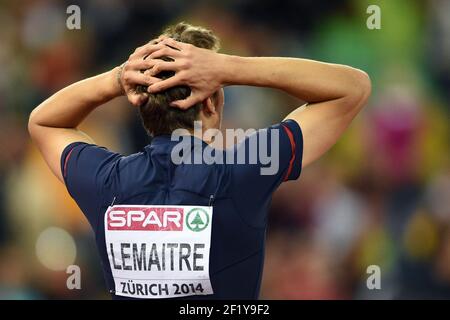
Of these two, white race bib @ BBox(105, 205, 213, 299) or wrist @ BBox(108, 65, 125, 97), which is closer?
white race bib @ BBox(105, 205, 213, 299)

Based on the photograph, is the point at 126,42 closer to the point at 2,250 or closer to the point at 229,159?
the point at 2,250

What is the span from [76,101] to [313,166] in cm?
323

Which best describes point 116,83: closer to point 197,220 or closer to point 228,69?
point 228,69

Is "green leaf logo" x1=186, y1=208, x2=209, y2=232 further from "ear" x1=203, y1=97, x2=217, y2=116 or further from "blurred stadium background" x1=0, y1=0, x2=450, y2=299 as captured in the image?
"blurred stadium background" x1=0, y1=0, x2=450, y2=299

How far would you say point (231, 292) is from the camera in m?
2.05

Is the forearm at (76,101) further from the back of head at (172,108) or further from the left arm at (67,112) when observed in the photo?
the back of head at (172,108)

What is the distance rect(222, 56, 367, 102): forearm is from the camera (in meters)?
2.13

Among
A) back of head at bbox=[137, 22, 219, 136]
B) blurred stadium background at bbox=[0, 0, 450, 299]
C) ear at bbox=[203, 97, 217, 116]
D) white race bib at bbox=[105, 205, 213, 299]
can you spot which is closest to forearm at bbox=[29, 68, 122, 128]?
back of head at bbox=[137, 22, 219, 136]

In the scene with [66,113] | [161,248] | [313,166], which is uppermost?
[66,113]

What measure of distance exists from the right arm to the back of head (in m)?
0.04

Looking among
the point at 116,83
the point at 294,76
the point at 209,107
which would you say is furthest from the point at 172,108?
the point at 294,76

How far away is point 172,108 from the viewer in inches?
83.4

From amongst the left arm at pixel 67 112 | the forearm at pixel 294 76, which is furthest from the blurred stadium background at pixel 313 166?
the forearm at pixel 294 76

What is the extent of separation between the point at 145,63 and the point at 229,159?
37cm
